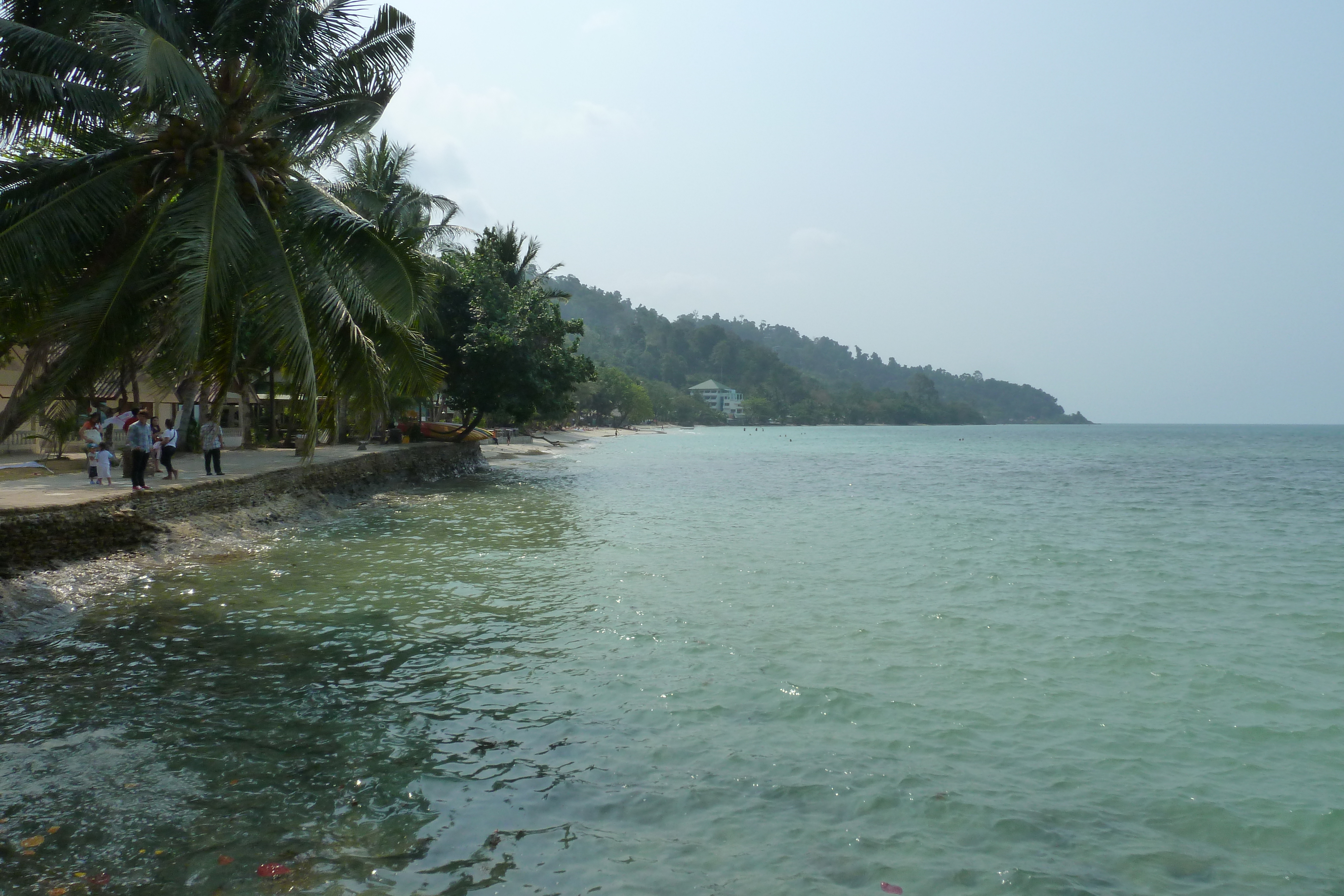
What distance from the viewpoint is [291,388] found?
10.6 m

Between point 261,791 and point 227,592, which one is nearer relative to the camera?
point 261,791

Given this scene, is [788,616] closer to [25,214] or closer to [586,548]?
[586,548]

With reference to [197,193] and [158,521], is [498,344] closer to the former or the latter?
[158,521]

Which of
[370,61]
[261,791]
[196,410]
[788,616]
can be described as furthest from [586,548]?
[196,410]

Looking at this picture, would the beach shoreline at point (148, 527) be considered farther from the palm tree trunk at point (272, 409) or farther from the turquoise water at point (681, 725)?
the palm tree trunk at point (272, 409)

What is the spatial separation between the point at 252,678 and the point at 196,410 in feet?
80.7

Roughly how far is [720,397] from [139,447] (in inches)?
6711

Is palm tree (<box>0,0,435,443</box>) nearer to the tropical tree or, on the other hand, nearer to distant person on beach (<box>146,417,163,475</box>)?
distant person on beach (<box>146,417,163,475</box>)

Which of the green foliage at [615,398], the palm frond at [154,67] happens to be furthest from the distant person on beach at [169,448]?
the green foliage at [615,398]

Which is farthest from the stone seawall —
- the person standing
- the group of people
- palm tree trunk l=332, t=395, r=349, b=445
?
palm tree trunk l=332, t=395, r=349, b=445

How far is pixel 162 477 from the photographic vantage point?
17.0 m

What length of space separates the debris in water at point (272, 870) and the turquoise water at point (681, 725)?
7cm

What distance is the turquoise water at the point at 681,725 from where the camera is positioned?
188 inches

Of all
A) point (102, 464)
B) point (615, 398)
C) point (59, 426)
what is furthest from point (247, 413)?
point (615, 398)
